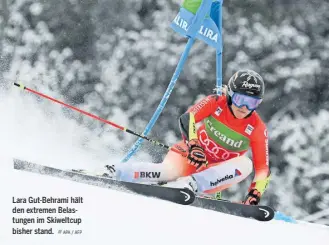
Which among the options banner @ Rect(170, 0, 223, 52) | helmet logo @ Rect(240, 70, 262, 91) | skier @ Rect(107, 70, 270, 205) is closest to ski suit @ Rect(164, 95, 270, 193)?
skier @ Rect(107, 70, 270, 205)

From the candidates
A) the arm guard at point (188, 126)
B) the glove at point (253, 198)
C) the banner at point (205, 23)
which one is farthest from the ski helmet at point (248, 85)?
the banner at point (205, 23)

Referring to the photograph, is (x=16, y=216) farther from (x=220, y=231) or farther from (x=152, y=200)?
(x=220, y=231)

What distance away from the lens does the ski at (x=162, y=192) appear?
3.27 m

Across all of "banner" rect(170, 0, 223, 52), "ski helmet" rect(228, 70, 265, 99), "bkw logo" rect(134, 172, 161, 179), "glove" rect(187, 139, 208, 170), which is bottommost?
"bkw logo" rect(134, 172, 161, 179)

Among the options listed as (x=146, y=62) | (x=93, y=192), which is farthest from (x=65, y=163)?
(x=146, y=62)

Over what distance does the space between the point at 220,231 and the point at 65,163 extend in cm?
308

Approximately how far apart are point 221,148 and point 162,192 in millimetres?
629

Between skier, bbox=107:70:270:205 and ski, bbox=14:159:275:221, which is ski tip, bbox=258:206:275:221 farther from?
skier, bbox=107:70:270:205

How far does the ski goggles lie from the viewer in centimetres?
345

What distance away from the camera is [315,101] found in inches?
343

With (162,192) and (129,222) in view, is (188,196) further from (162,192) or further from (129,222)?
(129,222)

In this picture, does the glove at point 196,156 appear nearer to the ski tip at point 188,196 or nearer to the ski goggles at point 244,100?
the ski tip at point 188,196

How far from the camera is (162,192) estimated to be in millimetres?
3279

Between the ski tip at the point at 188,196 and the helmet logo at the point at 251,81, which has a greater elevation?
the helmet logo at the point at 251,81
